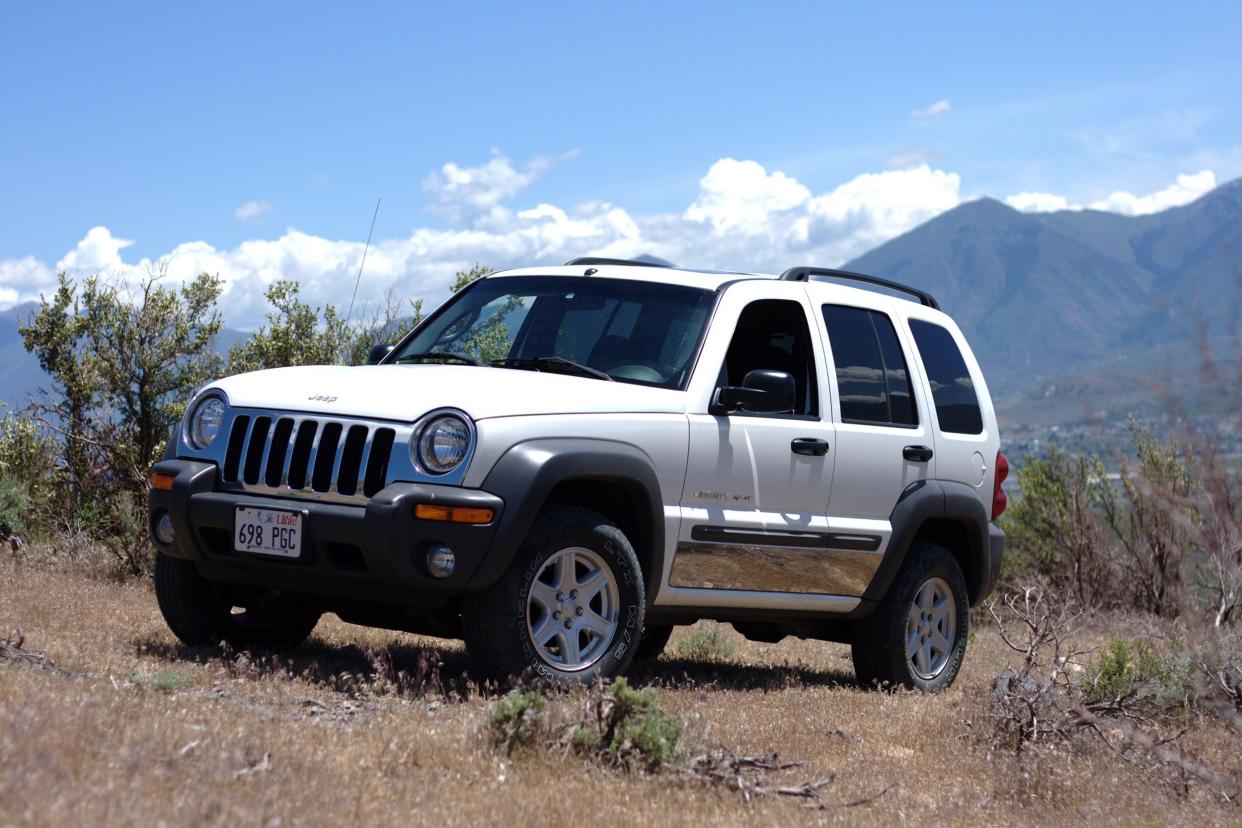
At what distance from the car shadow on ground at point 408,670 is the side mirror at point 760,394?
4.73 ft

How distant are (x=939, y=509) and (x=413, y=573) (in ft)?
Answer: 11.1

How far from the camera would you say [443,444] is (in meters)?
5.84

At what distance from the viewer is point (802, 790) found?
5.12 metres

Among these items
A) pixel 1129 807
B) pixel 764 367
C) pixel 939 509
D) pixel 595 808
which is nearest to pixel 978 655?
pixel 939 509

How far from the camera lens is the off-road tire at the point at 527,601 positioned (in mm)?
5891

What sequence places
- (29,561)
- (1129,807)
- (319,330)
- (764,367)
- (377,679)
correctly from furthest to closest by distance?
(319,330) < (29,561) < (764,367) < (377,679) < (1129,807)

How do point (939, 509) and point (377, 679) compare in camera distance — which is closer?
point (377, 679)

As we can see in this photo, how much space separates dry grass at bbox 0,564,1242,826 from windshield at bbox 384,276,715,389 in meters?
1.51

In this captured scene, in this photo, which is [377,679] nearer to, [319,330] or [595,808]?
[595,808]

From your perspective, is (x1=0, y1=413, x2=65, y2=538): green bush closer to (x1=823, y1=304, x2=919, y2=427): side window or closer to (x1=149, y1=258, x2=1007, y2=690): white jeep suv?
(x1=149, y1=258, x2=1007, y2=690): white jeep suv

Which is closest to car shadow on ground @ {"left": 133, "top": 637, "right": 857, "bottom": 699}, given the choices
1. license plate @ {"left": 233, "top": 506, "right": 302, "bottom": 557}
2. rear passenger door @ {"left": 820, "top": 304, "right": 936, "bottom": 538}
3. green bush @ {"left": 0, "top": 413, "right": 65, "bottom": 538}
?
license plate @ {"left": 233, "top": 506, "right": 302, "bottom": 557}

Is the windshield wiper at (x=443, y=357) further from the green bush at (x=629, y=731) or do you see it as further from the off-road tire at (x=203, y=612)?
the green bush at (x=629, y=731)

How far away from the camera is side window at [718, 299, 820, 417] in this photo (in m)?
7.46

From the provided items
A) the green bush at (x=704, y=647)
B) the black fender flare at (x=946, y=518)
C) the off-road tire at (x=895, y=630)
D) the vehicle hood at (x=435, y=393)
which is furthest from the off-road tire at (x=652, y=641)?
the vehicle hood at (x=435, y=393)
